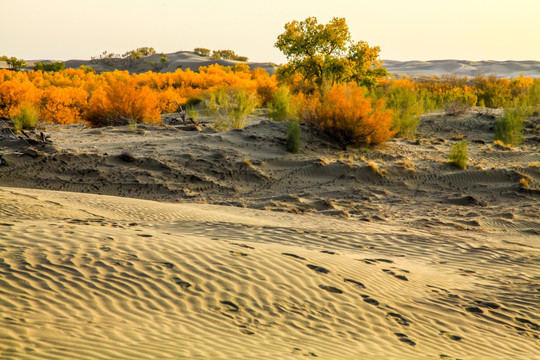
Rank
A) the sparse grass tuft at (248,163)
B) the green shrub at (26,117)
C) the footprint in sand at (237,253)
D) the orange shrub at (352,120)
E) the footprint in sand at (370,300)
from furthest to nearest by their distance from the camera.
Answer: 1. the green shrub at (26,117)
2. the orange shrub at (352,120)
3. the sparse grass tuft at (248,163)
4. the footprint in sand at (237,253)
5. the footprint in sand at (370,300)

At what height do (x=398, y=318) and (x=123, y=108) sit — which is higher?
(x=123, y=108)

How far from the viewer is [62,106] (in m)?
20.5

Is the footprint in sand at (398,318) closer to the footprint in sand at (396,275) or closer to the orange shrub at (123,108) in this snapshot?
the footprint in sand at (396,275)

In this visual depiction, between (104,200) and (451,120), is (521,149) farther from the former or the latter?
(104,200)

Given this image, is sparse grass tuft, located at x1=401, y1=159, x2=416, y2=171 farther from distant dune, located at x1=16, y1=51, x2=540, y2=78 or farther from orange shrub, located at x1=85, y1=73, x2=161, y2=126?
distant dune, located at x1=16, y1=51, x2=540, y2=78

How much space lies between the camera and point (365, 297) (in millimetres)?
5387

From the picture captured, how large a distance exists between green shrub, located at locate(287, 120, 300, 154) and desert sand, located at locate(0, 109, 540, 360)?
1.04ft

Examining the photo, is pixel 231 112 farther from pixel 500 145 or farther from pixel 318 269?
pixel 318 269

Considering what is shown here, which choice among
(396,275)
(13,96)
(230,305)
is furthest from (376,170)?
(13,96)

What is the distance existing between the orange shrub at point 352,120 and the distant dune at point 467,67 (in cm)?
7304

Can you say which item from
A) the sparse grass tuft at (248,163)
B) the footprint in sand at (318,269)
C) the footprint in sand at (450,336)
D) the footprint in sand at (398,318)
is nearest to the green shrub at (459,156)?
the sparse grass tuft at (248,163)

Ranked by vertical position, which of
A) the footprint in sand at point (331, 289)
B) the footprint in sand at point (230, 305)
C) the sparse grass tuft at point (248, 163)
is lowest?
the footprint in sand at point (331, 289)

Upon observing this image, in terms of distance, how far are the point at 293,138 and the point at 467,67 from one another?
3523 inches

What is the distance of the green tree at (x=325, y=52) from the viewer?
71.8ft
